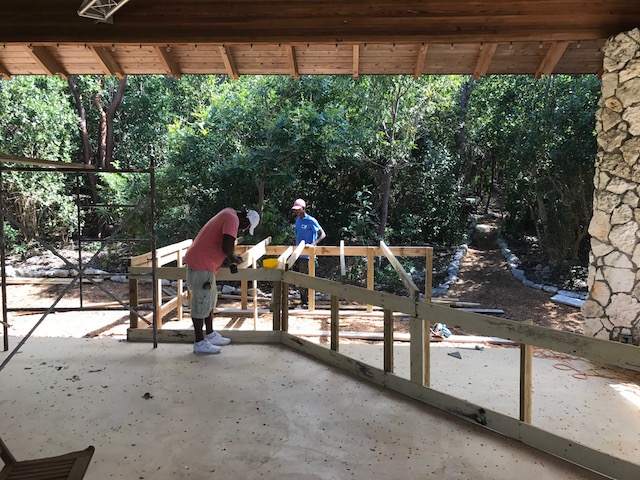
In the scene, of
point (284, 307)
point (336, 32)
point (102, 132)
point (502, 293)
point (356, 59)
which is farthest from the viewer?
point (102, 132)

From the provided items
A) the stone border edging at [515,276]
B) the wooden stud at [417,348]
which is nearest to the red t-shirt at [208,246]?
the wooden stud at [417,348]

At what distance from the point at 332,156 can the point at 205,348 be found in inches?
295

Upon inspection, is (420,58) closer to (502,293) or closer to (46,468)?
(46,468)

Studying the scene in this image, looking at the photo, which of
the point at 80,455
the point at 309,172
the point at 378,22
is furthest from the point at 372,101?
the point at 80,455

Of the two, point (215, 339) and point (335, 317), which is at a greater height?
point (335, 317)

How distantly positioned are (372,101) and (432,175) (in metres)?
3.35

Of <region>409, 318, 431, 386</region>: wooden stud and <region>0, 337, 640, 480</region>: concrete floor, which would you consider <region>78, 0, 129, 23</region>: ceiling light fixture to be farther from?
<region>409, 318, 431, 386</region>: wooden stud

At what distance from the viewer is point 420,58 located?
20.2 ft

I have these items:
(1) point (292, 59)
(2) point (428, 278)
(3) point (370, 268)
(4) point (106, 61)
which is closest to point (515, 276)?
(3) point (370, 268)

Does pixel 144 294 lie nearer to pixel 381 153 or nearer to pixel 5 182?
pixel 5 182

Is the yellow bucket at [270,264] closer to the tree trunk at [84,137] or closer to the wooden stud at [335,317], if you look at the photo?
the wooden stud at [335,317]

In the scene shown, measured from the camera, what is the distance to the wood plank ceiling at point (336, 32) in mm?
5496

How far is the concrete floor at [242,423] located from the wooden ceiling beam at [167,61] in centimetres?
378

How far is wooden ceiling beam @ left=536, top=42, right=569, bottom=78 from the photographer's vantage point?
578 centimetres
